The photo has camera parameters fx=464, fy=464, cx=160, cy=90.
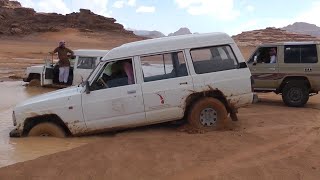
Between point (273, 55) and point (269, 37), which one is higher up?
point (273, 55)

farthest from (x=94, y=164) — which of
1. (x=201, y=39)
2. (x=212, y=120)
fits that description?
(x=201, y=39)

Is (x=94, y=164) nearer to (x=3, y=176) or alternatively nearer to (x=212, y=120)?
(x=3, y=176)

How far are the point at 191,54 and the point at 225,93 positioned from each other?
98 cm

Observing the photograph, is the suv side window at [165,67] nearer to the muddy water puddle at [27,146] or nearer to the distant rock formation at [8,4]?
the muddy water puddle at [27,146]

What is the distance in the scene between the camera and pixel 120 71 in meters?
8.76

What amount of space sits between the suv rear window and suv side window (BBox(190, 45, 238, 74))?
4.47 metres

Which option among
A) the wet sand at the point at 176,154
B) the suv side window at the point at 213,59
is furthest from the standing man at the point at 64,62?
the suv side window at the point at 213,59

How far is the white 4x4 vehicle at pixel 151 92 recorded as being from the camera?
8.54m

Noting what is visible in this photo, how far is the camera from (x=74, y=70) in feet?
52.0

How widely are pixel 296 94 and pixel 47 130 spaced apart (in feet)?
23.5

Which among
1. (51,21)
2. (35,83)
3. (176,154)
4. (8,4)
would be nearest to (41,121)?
(176,154)

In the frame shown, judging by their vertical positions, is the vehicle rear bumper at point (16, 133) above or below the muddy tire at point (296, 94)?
above

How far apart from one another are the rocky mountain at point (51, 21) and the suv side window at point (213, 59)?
50.4 metres

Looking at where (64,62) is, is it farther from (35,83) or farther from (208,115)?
(208,115)
